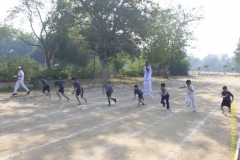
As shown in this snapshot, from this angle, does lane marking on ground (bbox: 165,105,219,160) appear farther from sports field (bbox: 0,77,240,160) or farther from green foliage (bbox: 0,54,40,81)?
green foliage (bbox: 0,54,40,81)

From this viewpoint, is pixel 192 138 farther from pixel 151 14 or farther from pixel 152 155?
pixel 151 14

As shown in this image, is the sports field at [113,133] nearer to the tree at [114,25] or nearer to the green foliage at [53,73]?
the tree at [114,25]

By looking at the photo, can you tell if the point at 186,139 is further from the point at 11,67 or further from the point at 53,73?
the point at 53,73

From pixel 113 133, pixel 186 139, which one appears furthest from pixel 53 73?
pixel 186 139

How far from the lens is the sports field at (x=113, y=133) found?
228 inches

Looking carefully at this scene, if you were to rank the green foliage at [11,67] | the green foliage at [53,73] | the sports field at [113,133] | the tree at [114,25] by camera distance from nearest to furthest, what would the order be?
the sports field at [113,133]
the green foliage at [11,67]
the tree at [114,25]
the green foliage at [53,73]

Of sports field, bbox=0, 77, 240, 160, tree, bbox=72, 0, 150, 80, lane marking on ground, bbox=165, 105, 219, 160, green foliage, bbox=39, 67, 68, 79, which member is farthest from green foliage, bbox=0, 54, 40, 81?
lane marking on ground, bbox=165, 105, 219, 160

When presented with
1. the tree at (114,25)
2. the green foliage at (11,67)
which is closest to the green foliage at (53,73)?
the green foliage at (11,67)

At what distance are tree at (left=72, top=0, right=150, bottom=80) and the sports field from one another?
12652 millimetres

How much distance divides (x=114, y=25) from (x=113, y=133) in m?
17.9

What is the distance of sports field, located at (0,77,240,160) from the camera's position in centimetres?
579

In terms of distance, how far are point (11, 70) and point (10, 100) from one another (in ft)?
24.0

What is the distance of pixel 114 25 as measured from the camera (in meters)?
24.0

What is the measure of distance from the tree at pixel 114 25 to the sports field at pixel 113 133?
12.7 m
